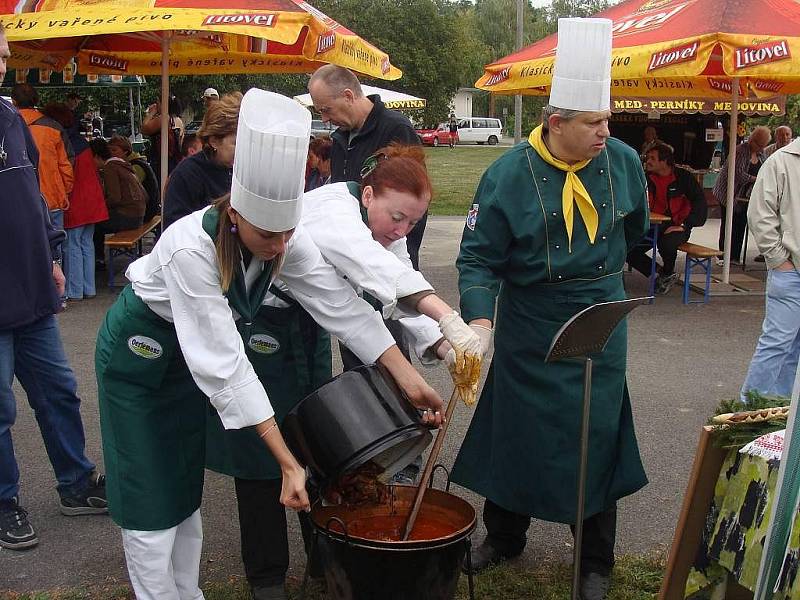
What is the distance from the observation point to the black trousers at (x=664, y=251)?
9180mm

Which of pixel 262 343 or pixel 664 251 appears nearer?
pixel 262 343

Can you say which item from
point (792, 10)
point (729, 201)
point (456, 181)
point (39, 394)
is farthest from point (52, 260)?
point (456, 181)

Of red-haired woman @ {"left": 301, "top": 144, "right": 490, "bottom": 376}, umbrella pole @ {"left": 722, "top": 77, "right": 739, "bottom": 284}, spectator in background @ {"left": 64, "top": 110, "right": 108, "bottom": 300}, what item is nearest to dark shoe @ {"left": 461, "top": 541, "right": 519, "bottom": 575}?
red-haired woman @ {"left": 301, "top": 144, "right": 490, "bottom": 376}

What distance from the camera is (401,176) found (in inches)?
116

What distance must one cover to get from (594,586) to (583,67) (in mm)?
1884

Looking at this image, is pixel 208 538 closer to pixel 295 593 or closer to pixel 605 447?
pixel 295 593

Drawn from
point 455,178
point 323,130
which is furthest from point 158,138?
point 323,130

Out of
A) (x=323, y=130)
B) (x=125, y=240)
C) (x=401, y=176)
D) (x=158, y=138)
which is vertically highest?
(x=323, y=130)

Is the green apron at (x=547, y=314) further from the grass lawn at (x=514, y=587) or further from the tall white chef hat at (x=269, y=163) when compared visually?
the tall white chef hat at (x=269, y=163)

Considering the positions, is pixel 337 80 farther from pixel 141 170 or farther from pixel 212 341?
pixel 141 170

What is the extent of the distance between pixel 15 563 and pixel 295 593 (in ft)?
3.88

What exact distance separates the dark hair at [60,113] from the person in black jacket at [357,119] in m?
4.31

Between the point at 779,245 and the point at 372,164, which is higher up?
the point at 372,164

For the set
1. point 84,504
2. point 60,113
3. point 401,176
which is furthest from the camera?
point 60,113
